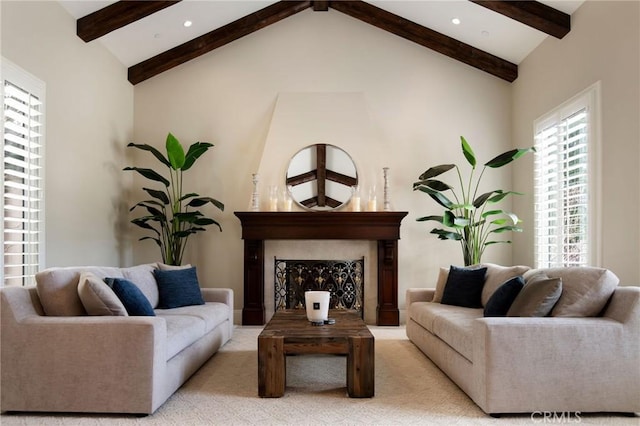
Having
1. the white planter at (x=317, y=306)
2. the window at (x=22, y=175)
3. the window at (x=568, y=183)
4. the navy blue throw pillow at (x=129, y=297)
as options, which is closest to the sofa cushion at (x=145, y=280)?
the navy blue throw pillow at (x=129, y=297)

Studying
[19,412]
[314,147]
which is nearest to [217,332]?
[19,412]

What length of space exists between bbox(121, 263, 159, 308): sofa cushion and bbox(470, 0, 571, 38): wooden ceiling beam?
14.1ft

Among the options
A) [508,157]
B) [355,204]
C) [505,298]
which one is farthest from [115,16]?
[505,298]

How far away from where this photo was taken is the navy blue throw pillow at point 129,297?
3303 millimetres

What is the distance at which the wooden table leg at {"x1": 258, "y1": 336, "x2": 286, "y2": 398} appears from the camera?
326 centimetres

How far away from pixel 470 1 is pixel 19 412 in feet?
17.5

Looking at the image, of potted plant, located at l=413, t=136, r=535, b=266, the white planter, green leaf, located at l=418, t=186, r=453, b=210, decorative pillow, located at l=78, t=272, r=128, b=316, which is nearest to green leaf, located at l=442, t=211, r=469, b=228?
potted plant, located at l=413, t=136, r=535, b=266

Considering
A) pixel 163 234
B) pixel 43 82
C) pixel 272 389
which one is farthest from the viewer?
pixel 163 234

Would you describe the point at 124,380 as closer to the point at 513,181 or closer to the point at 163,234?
the point at 163,234

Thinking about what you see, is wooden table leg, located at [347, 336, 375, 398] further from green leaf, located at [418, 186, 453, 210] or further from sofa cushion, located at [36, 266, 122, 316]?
green leaf, located at [418, 186, 453, 210]

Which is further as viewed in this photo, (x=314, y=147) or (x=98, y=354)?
(x=314, y=147)

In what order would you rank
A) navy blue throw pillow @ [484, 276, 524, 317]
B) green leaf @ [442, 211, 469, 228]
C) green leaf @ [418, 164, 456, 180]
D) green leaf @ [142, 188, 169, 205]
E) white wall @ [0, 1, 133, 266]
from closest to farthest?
navy blue throw pillow @ [484, 276, 524, 317] < white wall @ [0, 1, 133, 266] < green leaf @ [442, 211, 469, 228] < green leaf @ [418, 164, 456, 180] < green leaf @ [142, 188, 169, 205]

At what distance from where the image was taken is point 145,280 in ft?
14.4

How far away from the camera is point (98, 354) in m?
2.91
